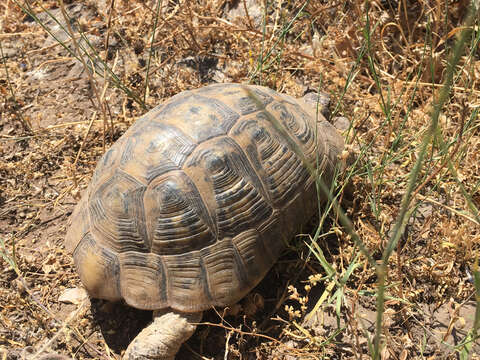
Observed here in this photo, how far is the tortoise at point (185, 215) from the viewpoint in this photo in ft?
7.72

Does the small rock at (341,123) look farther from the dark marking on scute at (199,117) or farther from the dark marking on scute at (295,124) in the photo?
the dark marking on scute at (199,117)

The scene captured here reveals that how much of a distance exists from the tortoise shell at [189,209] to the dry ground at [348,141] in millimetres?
311

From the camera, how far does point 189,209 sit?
2350 mm

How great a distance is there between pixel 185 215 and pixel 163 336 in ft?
2.14

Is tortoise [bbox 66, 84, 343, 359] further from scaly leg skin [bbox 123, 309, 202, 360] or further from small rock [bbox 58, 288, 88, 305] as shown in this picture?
small rock [bbox 58, 288, 88, 305]

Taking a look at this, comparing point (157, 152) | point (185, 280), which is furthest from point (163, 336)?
point (157, 152)

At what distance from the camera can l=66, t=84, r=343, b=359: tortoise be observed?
2.35m

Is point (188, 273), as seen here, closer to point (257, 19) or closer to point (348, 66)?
point (348, 66)

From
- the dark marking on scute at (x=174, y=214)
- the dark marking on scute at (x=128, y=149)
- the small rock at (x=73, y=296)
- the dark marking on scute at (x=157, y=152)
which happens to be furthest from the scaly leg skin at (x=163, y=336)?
the dark marking on scute at (x=128, y=149)

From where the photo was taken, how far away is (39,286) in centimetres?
289

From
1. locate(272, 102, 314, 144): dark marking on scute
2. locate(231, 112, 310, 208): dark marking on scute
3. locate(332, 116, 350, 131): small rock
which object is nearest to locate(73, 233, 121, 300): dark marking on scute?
locate(231, 112, 310, 208): dark marking on scute

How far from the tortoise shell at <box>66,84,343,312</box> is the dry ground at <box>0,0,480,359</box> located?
0.31 meters

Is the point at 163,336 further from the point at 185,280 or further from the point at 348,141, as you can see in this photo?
the point at 348,141

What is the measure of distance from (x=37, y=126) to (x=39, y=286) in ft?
4.79
